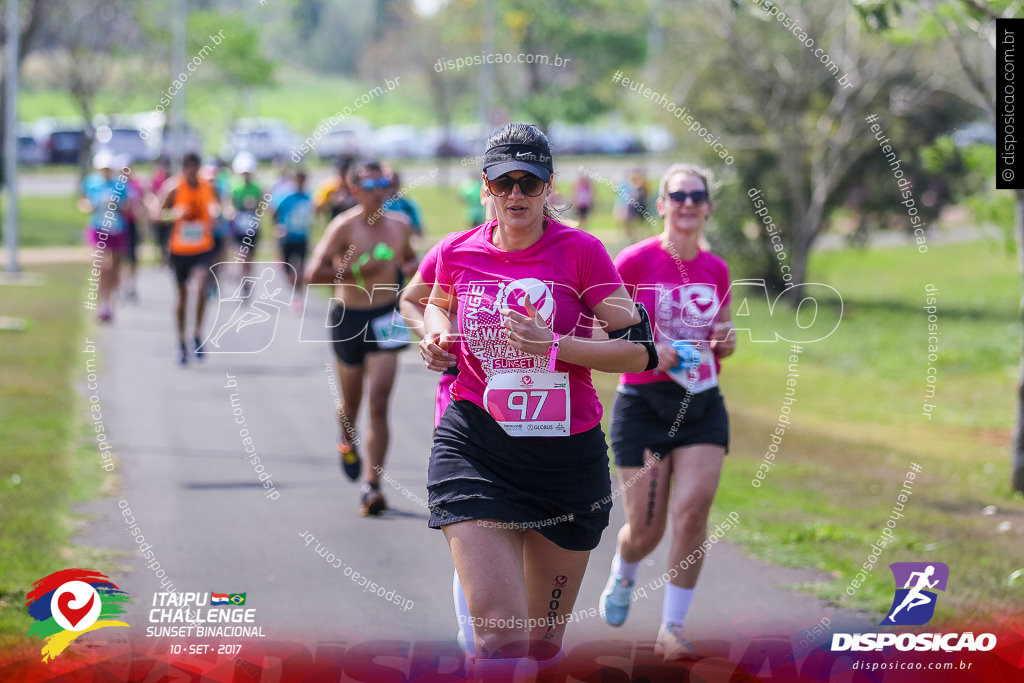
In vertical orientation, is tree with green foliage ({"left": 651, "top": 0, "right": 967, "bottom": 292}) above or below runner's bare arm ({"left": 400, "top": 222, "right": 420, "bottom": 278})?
above

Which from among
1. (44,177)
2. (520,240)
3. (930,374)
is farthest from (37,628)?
(44,177)

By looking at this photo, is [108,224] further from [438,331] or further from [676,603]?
[438,331]

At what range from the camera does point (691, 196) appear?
219 inches

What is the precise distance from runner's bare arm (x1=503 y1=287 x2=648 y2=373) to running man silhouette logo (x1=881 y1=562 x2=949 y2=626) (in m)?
2.27

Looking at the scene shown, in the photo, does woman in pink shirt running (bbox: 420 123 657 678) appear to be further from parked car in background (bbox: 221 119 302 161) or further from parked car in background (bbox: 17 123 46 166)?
parked car in background (bbox: 17 123 46 166)

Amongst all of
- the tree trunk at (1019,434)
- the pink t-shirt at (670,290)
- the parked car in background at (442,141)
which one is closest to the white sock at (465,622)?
the pink t-shirt at (670,290)

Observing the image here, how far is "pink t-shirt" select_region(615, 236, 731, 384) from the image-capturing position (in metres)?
5.43

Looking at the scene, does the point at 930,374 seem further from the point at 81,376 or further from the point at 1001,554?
the point at 81,376

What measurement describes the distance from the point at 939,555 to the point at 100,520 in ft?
15.6

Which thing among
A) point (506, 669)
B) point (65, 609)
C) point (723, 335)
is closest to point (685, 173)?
point (723, 335)

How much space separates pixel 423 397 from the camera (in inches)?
467

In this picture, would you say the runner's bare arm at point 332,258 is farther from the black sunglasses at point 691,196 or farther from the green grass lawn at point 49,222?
the green grass lawn at point 49,222

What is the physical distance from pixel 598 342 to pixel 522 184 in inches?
21.9

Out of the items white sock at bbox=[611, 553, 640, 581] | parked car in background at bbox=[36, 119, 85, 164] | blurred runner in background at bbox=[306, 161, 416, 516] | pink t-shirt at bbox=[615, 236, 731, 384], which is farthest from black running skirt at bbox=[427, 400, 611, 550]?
parked car in background at bbox=[36, 119, 85, 164]
